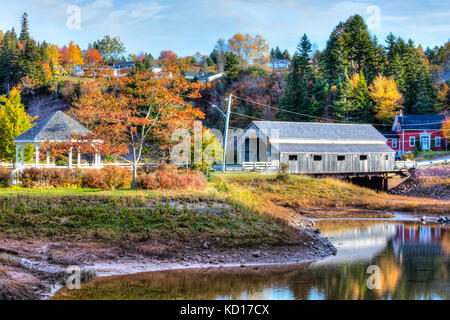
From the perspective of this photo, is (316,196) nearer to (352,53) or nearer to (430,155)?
(430,155)

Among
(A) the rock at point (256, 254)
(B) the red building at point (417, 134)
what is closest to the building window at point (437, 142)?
(B) the red building at point (417, 134)

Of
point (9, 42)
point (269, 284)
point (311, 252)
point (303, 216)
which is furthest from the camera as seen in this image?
point (9, 42)

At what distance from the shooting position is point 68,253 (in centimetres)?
1606

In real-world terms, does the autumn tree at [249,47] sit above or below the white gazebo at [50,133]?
above

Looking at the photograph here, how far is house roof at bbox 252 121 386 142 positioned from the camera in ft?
146

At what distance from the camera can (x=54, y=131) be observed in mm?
31141

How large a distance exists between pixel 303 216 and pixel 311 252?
11490 millimetres

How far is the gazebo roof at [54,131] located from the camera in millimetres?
30281

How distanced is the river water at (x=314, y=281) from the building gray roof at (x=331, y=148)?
76.4ft

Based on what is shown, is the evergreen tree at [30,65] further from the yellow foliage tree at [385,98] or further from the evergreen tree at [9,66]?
the yellow foliage tree at [385,98]

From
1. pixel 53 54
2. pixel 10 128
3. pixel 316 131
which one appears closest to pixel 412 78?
pixel 316 131

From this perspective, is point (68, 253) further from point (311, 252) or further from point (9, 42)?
point (9, 42)

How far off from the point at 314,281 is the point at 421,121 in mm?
53342

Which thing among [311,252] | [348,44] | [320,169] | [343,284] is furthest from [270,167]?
[348,44]
